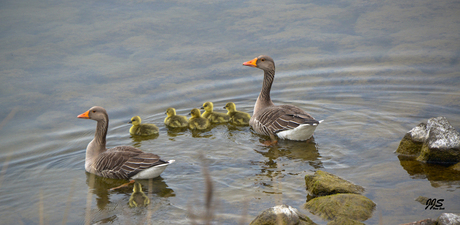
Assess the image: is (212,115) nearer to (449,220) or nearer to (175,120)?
(175,120)

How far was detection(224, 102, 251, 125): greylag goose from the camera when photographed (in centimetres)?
1090

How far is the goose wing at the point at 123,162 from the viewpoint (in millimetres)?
7961

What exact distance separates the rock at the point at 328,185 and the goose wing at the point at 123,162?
8.72ft

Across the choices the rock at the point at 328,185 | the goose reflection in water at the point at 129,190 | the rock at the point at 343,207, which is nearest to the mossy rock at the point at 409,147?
the rock at the point at 328,185

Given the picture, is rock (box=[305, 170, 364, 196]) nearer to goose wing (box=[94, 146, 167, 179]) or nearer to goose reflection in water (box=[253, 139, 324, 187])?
goose reflection in water (box=[253, 139, 324, 187])

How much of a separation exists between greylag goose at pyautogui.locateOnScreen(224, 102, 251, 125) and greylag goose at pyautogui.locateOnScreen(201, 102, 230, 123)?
5.6 inches

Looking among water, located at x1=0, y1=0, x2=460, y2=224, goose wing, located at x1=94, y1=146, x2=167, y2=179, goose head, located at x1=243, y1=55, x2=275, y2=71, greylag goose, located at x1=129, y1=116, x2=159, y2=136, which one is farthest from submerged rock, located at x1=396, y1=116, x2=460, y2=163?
greylag goose, located at x1=129, y1=116, x2=159, y2=136

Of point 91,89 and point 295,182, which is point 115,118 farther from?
point 295,182

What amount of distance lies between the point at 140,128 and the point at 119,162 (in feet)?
7.28

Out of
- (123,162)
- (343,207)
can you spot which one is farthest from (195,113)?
(343,207)

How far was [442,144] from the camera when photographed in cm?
778

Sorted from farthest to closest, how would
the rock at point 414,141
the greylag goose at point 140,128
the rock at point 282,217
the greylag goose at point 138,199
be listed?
the greylag goose at point 140,128 → the rock at point 414,141 → the greylag goose at point 138,199 → the rock at point 282,217

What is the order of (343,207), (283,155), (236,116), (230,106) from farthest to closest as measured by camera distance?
(230,106)
(236,116)
(283,155)
(343,207)

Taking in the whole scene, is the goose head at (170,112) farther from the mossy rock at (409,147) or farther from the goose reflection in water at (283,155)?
the mossy rock at (409,147)
